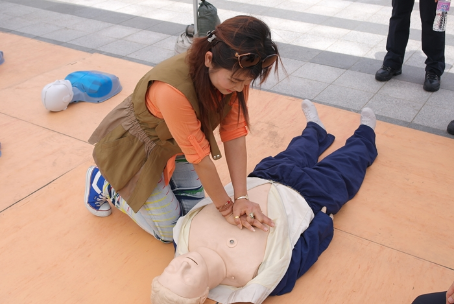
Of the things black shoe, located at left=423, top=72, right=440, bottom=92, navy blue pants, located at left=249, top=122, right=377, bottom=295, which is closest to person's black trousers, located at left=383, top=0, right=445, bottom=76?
black shoe, located at left=423, top=72, right=440, bottom=92

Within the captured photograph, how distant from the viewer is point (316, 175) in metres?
2.34

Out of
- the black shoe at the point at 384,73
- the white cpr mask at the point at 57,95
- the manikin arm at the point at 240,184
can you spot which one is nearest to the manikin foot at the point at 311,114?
the manikin arm at the point at 240,184

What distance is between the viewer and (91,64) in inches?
165

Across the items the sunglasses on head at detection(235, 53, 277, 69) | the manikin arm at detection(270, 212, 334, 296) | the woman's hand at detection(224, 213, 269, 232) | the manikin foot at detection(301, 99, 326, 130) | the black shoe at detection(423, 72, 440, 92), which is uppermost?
the sunglasses on head at detection(235, 53, 277, 69)

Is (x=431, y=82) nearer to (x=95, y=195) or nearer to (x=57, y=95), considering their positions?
(x=95, y=195)

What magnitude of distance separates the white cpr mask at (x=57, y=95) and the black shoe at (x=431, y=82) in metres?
2.91

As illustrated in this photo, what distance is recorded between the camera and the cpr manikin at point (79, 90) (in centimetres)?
328

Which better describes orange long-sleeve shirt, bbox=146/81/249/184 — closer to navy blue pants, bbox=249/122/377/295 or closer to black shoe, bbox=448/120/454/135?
navy blue pants, bbox=249/122/377/295

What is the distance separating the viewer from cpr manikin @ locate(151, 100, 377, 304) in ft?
5.48

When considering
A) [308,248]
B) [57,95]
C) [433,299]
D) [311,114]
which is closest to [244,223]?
[308,248]

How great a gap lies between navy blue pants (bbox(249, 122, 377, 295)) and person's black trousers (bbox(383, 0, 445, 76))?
4.44 feet

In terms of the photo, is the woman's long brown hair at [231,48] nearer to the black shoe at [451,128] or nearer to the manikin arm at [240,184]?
the manikin arm at [240,184]

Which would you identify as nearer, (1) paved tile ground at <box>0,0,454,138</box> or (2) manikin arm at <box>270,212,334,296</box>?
(2) manikin arm at <box>270,212,334,296</box>

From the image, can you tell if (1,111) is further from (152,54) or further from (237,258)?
(237,258)
